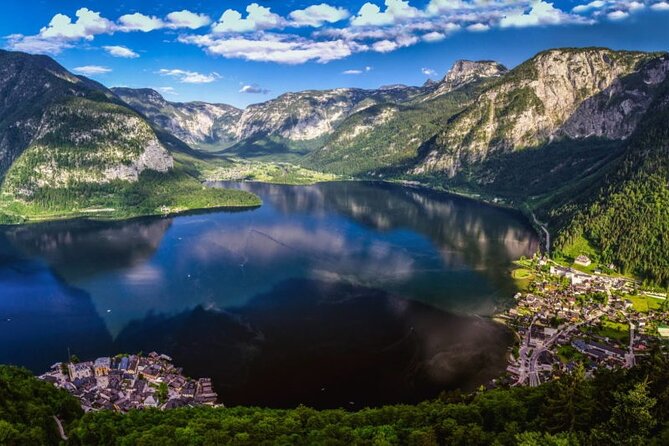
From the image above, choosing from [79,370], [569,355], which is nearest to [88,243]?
[79,370]

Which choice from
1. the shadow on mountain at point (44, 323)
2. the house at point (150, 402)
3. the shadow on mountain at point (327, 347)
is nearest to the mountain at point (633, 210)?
the shadow on mountain at point (327, 347)

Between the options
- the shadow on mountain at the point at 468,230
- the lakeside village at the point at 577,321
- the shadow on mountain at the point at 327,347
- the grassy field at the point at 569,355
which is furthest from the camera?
the shadow on mountain at the point at 468,230

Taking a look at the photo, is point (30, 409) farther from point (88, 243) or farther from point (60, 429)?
point (88, 243)

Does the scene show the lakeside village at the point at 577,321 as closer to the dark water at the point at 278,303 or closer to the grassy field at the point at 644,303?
the grassy field at the point at 644,303

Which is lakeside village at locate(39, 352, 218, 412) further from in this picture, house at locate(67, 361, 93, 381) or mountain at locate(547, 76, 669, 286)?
mountain at locate(547, 76, 669, 286)

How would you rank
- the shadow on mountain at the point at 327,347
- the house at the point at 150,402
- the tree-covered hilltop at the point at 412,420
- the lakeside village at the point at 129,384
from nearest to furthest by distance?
the tree-covered hilltop at the point at 412,420 → the house at the point at 150,402 → the lakeside village at the point at 129,384 → the shadow on mountain at the point at 327,347
